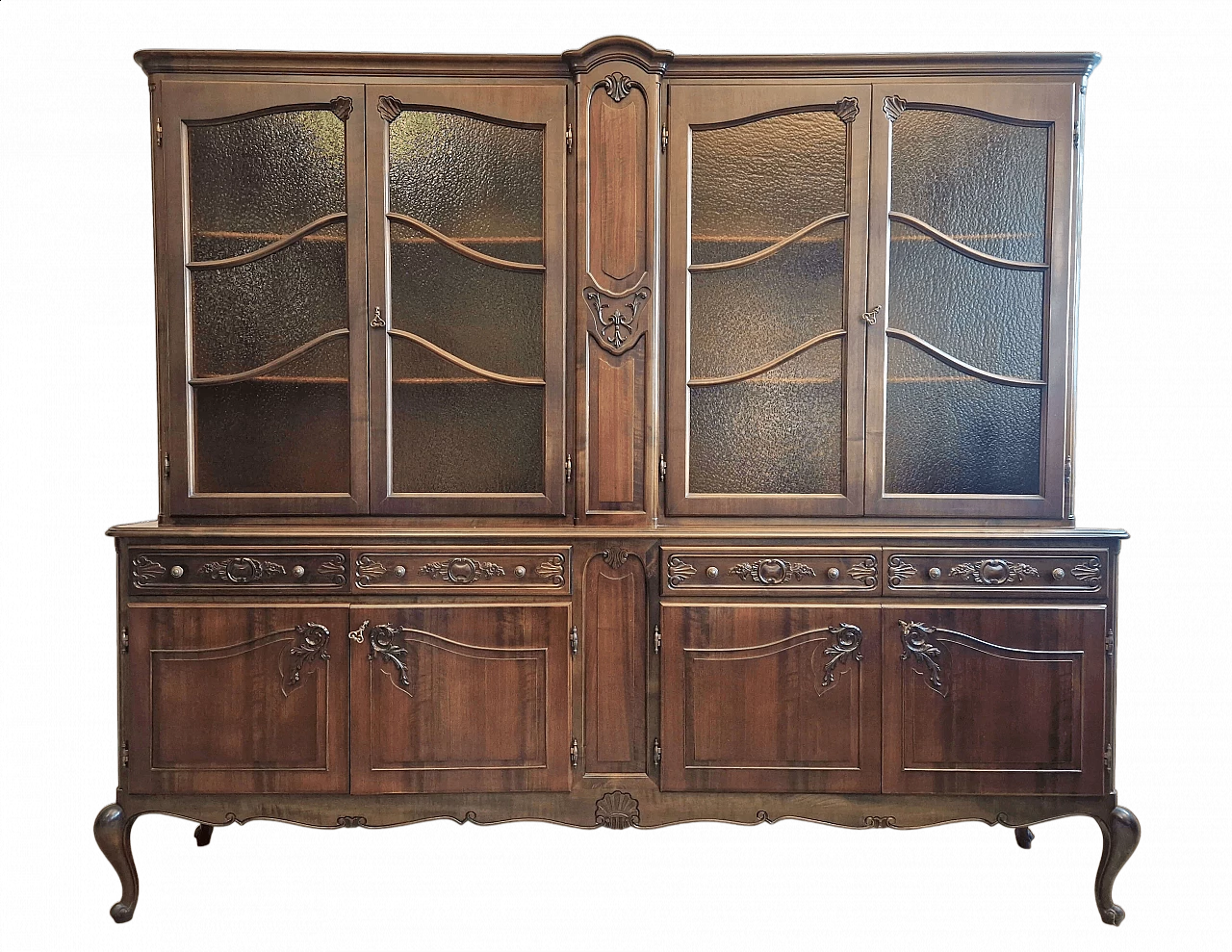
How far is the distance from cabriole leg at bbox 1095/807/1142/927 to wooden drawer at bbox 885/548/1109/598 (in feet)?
2.33

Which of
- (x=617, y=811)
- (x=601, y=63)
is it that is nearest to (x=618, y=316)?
(x=601, y=63)

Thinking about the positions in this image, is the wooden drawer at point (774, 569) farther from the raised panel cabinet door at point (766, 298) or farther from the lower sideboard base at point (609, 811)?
the lower sideboard base at point (609, 811)

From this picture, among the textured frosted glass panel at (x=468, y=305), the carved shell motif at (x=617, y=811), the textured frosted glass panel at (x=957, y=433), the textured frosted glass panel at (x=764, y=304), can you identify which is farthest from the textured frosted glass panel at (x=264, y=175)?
the carved shell motif at (x=617, y=811)

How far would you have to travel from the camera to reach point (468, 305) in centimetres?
328

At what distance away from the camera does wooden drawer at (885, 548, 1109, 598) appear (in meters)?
3.14

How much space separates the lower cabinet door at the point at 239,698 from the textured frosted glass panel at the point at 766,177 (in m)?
1.77

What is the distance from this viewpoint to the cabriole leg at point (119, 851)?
Result: 10.4 feet

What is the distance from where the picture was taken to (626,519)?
324 centimetres

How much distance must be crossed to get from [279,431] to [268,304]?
420 millimetres

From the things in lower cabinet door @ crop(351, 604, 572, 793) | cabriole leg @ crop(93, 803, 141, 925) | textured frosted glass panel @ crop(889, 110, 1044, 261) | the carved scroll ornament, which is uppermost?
textured frosted glass panel @ crop(889, 110, 1044, 261)

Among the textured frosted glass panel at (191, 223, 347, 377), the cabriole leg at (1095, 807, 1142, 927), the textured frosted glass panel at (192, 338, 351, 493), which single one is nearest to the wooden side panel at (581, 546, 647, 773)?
the textured frosted glass panel at (192, 338, 351, 493)

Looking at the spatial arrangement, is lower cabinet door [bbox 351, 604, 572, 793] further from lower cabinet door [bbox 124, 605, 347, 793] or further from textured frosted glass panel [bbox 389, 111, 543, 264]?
textured frosted glass panel [bbox 389, 111, 543, 264]

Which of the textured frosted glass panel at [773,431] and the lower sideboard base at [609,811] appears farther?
the textured frosted glass panel at [773,431]

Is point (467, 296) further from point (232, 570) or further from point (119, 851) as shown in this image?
point (119, 851)
